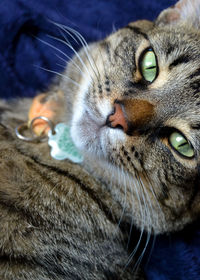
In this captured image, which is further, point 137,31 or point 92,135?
point 137,31

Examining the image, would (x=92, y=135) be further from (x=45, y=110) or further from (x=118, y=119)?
(x=45, y=110)

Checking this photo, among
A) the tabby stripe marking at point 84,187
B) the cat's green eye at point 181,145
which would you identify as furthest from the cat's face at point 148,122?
the tabby stripe marking at point 84,187

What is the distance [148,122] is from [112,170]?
257 mm

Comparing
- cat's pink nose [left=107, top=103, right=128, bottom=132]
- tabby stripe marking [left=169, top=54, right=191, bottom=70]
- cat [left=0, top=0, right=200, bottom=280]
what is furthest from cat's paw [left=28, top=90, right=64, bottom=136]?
tabby stripe marking [left=169, top=54, right=191, bottom=70]

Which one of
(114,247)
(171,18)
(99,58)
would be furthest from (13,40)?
(114,247)

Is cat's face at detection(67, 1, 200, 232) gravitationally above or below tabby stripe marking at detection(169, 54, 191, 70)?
below

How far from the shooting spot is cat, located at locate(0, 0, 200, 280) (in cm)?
104

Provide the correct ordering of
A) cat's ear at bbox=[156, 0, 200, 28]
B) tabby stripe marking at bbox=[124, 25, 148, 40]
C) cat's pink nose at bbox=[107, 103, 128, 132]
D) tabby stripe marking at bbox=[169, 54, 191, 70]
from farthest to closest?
1. cat's ear at bbox=[156, 0, 200, 28]
2. tabby stripe marking at bbox=[124, 25, 148, 40]
3. tabby stripe marking at bbox=[169, 54, 191, 70]
4. cat's pink nose at bbox=[107, 103, 128, 132]

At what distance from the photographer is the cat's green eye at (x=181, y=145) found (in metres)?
1.09

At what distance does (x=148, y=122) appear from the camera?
3.46ft

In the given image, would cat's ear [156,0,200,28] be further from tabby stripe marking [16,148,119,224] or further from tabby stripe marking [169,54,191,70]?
tabby stripe marking [16,148,119,224]

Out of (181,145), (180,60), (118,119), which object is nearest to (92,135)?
(118,119)

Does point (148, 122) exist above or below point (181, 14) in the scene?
below

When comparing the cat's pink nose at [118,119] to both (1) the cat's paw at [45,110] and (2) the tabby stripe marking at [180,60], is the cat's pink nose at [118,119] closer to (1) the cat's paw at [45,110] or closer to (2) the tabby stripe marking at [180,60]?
(2) the tabby stripe marking at [180,60]
